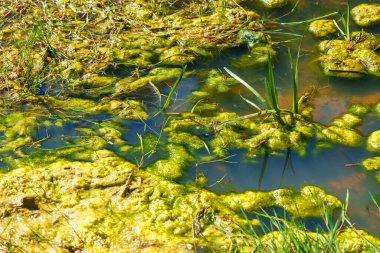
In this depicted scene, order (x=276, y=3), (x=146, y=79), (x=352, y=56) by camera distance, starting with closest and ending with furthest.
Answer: (x=146, y=79) → (x=352, y=56) → (x=276, y=3)

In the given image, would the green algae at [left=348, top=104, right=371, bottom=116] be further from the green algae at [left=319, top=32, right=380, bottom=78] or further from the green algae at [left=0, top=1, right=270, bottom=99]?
the green algae at [left=0, top=1, right=270, bottom=99]

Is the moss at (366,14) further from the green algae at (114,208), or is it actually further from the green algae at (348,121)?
the green algae at (114,208)

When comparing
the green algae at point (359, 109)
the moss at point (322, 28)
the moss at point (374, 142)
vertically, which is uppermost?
the moss at point (322, 28)

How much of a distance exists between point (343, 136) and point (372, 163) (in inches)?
7.4

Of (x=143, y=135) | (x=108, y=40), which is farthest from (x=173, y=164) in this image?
(x=108, y=40)

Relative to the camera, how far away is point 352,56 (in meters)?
2.73

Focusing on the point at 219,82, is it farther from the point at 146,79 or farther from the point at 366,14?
the point at 366,14

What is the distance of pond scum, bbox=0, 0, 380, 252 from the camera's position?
1.81 metres

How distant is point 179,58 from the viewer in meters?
2.74

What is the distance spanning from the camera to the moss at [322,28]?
293 cm

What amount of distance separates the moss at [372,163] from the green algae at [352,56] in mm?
608

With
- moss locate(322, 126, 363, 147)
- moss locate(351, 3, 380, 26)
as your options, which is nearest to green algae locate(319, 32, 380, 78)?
moss locate(351, 3, 380, 26)

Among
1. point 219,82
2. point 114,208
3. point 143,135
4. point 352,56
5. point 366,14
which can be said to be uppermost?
point 366,14

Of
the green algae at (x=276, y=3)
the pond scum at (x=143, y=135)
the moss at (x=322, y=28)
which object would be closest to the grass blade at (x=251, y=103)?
the pond scum at (x=143, y=135)
